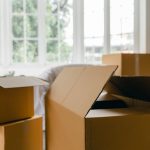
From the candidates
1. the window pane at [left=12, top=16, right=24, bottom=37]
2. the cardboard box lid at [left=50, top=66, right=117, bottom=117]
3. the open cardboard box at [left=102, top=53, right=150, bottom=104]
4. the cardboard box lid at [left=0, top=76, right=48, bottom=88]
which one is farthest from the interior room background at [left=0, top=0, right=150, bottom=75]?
the open cardboard box at [left=102, top=53, right=150, bottom=104]

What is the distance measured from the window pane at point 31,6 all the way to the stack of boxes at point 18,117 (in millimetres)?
2170

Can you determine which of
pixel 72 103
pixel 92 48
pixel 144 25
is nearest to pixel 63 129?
pixel 72 103

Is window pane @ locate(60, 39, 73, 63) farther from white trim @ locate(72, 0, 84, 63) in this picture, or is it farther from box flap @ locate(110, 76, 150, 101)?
box flap @ locate(110, 76, 150, 101)

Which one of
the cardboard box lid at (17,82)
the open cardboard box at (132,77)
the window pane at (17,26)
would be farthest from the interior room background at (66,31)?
the open cardboard box at (132,77)

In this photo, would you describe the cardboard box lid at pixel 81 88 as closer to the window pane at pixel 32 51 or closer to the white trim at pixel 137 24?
the window pane at pixel 32 51

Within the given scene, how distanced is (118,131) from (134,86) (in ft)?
0.96

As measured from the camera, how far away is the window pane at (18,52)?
10.8ft

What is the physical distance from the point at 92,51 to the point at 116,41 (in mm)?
352

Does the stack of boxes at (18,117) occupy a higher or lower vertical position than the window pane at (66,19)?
lower

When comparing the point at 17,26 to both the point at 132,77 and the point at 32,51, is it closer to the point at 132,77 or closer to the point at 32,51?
the point at 32,51

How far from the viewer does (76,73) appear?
1165mm

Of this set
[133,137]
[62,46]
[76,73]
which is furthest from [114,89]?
[62,46]

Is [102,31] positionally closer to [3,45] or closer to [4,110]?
[3,45]

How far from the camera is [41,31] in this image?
3291 millimetres
